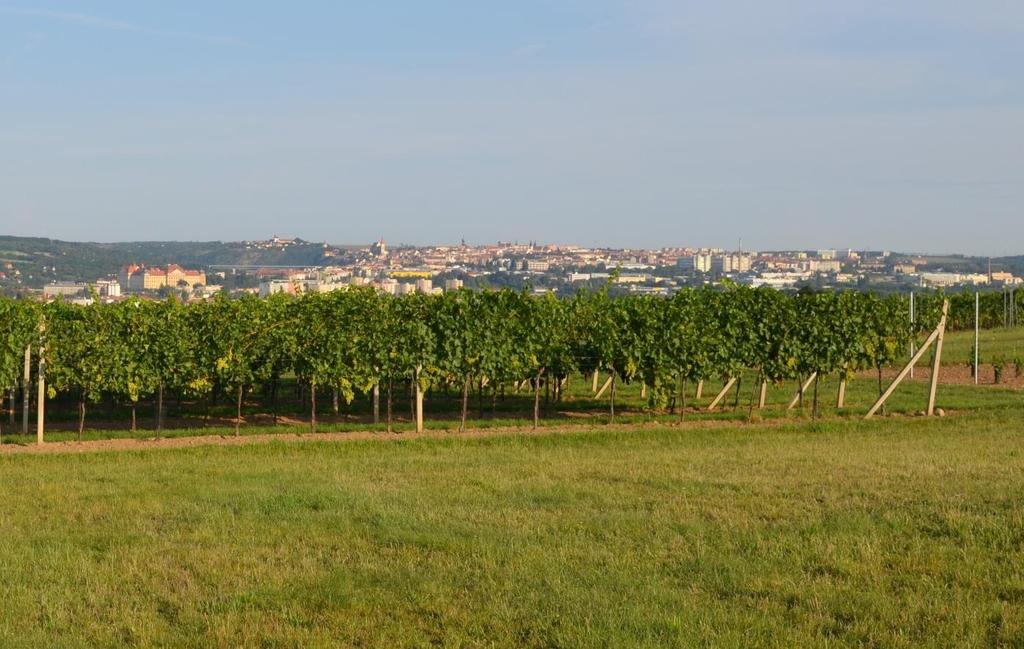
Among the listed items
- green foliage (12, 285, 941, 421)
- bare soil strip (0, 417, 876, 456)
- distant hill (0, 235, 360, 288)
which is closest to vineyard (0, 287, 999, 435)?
green foliage (12, 285, 941, 421)

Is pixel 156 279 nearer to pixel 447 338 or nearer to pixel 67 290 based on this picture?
pixel 67 290

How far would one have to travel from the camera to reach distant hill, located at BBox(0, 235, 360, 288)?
373ft

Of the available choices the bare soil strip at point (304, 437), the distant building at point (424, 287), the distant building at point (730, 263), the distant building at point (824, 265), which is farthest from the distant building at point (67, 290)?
the distant building at point (824, 265)

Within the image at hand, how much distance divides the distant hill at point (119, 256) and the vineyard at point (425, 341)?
86.2 metres

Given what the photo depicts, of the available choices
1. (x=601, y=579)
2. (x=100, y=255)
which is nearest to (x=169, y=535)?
(x=601, y=579)

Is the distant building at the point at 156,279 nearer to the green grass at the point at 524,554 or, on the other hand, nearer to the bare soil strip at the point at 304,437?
the bare soil strip at the point at 304,437

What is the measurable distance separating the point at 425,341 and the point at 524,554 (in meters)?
12.8

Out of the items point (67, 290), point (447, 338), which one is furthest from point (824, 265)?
point (447, 338)

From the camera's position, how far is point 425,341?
71.5 ft

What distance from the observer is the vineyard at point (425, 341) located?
2048cm

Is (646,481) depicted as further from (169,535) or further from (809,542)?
(169,535)

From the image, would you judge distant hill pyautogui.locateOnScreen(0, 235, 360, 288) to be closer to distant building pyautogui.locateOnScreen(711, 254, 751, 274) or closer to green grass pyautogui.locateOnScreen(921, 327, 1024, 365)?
distant building pyautogui.locateOnScreen(711, 254, 751, 274)

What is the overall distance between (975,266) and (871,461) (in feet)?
420

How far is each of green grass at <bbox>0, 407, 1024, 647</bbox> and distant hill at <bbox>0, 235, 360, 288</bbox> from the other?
96441 millimetres
